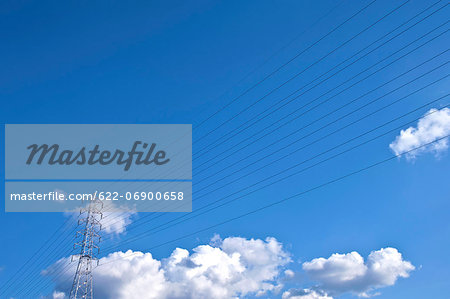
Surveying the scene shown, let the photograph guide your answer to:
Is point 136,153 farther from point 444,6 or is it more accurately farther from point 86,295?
point 444,6

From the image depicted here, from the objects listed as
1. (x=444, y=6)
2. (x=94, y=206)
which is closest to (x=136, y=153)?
(x=94, y=206)

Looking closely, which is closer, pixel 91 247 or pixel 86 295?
pixel 86 295

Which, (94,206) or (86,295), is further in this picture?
(94,206)

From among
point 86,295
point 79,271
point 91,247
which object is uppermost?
point 91,247

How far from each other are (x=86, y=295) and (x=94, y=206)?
12.4 m

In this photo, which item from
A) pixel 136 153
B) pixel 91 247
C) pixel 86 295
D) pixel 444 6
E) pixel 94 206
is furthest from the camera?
pixel 94 206

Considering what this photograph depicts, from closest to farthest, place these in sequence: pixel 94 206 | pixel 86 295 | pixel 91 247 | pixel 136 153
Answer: pixel 136 153 < pixel 86 295 < pixel 91 247 < pixel 94 206

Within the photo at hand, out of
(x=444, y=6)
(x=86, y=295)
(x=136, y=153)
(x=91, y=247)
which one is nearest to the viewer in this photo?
(x=444, y=6)

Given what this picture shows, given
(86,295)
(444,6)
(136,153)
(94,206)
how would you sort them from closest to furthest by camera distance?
(444,6)
(136,153)
(86,295)
(94,206)

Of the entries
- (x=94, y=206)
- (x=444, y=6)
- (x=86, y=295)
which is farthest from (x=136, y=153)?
(x=444, y=6)

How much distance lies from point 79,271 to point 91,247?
3.49 meters

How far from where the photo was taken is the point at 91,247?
4191 centimetres

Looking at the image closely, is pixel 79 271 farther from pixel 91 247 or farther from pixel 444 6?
pixel 444 6

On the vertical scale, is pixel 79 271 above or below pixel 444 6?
below
